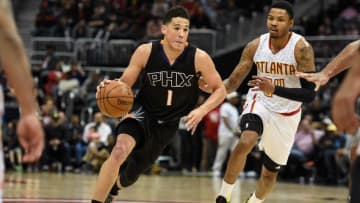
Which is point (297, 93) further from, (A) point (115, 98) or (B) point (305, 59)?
(A) point (115, 98)

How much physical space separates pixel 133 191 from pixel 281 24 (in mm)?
5283

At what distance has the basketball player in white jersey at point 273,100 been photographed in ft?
27.3

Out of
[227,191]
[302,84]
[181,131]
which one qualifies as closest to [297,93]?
[302,84]

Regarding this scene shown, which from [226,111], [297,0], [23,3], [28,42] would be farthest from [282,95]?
[23,3]

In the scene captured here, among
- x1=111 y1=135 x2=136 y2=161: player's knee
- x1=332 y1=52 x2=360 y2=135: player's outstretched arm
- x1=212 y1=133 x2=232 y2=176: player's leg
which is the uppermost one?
x1=332 y1=52 x2=360 y2=135: player's outstretched arm

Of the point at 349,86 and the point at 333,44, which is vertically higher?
the point at 349,86

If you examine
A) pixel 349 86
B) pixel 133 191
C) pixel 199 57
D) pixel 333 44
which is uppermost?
pixel 349 86

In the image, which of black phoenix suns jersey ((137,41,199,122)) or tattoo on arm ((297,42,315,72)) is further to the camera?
tattoo on arm ((297,42,315,72))

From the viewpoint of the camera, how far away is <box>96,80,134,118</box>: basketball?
24.9ft

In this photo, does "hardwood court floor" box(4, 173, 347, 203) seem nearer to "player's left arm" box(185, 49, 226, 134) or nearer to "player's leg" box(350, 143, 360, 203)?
"player's left arm" box(185, 49, 226, 134)

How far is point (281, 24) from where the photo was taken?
845 cm

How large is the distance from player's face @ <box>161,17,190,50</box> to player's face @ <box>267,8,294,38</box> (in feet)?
3.00

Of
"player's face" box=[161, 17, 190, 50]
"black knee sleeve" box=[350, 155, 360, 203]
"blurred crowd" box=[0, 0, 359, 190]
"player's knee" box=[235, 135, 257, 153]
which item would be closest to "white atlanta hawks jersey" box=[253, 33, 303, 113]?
"player's knee" box=[235, 135, 257, 153]

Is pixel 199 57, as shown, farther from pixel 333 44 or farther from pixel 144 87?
pixel 333 44
